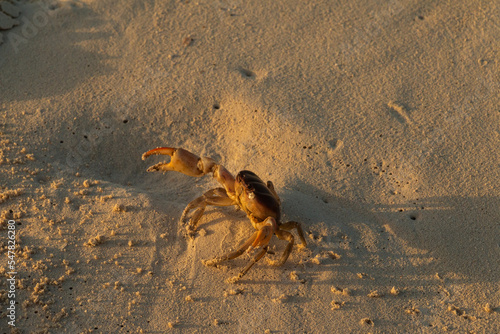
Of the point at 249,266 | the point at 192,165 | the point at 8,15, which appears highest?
the point at 192,165

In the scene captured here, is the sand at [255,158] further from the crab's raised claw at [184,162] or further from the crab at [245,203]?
the crab's raised claw at [184,162]

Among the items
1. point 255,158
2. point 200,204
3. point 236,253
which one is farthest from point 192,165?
point 236,253

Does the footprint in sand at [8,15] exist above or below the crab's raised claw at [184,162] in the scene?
below

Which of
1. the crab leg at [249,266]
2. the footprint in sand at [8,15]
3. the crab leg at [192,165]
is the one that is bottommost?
the crab leg at [249,266]

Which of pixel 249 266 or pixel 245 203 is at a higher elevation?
pixel 245 203

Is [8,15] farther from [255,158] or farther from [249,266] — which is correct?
[249,266]

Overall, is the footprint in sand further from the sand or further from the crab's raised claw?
the crab's raised claw

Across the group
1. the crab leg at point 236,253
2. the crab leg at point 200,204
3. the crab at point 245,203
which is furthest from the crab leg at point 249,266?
the crab leg at point 200,204
